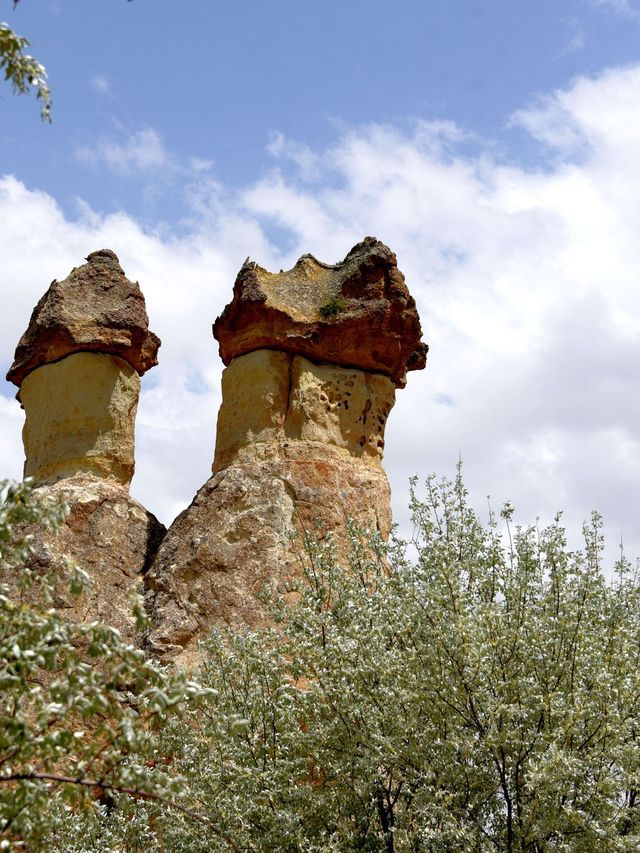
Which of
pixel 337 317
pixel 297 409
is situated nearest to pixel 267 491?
pixel 297 409

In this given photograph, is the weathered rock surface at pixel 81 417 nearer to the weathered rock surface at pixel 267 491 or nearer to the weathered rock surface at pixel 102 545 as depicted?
the weathered rock surface at pixel 102 545

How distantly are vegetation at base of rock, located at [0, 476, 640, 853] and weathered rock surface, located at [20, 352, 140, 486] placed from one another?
6207 millimetres

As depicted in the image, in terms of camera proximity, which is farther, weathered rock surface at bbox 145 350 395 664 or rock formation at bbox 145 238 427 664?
rock formation at bbox 145 238 427 664

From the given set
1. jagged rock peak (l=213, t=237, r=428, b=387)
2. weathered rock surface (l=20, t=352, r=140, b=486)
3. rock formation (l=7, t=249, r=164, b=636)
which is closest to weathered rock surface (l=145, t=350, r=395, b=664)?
jagged rock peak (l=213, t=237, r=428, b=387)

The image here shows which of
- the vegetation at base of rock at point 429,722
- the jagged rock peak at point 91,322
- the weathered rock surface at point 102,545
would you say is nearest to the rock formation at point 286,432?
the weathered rock surface at point 102,545

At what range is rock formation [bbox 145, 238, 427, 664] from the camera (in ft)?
54.4

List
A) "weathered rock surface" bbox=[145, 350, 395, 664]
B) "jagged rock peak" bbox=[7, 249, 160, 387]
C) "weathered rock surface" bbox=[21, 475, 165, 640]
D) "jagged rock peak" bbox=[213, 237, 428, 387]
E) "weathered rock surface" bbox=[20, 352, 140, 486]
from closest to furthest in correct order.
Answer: "weathered rock surface" bbox=[145, 350, 395, 664], "weathered rock surface" bbox=[21, 475, 165, 640], "weathered rock surface" bbox=[20, 352, 140, 486], "jagged rock peak" bbox=[213, 237, 428, 387], "jagged rock peak" bbox=[7, 249, 160, 387]

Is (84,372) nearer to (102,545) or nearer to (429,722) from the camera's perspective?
(102,545)

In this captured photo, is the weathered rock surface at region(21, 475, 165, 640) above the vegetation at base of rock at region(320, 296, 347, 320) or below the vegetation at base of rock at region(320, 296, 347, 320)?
below

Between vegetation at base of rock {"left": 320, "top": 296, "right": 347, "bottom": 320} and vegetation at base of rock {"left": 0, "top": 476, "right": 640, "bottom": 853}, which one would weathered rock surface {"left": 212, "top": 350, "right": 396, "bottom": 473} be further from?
vegetation at base of rock {"left": 0, "top": 476, "right": 640, "bottom": 853}

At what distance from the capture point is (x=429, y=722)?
11.5m

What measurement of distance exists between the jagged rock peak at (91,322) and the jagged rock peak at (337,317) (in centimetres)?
138

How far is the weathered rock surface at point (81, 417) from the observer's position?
1867 centimetres

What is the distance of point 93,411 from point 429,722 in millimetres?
9417
